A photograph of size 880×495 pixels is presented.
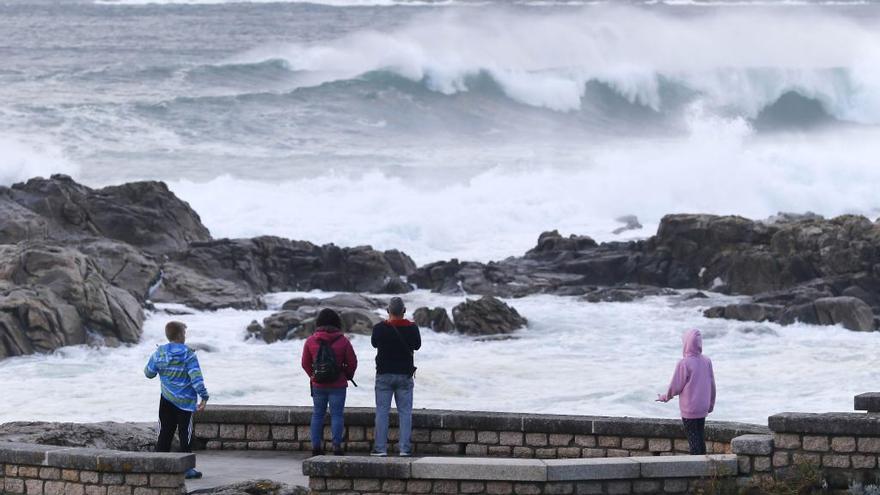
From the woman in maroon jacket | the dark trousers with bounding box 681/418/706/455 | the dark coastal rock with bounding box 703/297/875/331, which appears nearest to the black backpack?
the woman in maroon jacket

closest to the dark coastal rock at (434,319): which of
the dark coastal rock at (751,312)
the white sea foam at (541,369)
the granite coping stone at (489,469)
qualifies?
the white sea foam at (541,369)

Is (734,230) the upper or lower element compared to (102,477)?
upper

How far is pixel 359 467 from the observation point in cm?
1033

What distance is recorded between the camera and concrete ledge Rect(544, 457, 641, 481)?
404 inches

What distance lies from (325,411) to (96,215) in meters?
19.8

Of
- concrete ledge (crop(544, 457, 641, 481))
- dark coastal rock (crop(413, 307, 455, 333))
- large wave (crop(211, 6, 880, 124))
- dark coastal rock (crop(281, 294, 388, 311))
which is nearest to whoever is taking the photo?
concrete ledge (crop(544, 457, 641, 481))

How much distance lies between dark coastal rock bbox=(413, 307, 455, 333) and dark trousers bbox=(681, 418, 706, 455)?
49.2 ft

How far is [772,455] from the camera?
10625mm

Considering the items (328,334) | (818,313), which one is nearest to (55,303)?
(818,313)

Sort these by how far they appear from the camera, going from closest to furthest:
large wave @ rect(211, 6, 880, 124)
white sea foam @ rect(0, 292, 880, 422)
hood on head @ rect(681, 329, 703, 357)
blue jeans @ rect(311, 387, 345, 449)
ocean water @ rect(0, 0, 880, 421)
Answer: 1. hood on head @ rect(681, 329, 703, 357)
2. blue jeans @ rect(311, 387, 345, 449)
3. white sea foam @ rect(0, 292, 880, 422)
4. ocean water @ rect(0, 0, 880, 421)
5. large wave @ rect(211, 6, 880, 124)

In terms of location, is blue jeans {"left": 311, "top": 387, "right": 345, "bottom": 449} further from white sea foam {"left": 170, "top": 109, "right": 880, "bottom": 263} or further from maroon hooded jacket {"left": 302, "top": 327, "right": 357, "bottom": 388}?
white sea foam {"left": 170, "top": 109, "right": 880, "bottom": 263}

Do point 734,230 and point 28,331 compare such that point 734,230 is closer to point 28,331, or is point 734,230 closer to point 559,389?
point 559,389

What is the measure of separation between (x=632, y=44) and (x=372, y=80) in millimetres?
15055

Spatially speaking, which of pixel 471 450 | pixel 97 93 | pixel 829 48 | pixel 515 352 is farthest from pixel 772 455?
pixel 829 48
